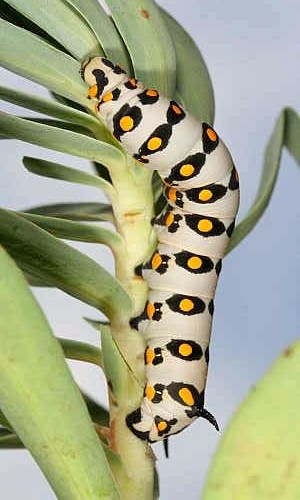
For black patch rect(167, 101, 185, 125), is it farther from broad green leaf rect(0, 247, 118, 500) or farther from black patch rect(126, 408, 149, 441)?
broad green leaf rect(0, 247, 118, 500)

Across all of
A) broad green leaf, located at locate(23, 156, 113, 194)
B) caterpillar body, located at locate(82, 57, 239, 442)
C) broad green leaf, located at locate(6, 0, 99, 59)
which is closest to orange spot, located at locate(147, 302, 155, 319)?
caterpillar body, located at locate(82, 57, 239, 442)

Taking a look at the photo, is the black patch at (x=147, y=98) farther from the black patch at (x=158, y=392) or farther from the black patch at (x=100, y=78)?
the black patch at (x=158, y=392)

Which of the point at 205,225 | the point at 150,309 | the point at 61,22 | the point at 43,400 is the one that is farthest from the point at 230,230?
the point at 43,400

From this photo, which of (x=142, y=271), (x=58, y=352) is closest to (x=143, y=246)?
(x=142, y=271)

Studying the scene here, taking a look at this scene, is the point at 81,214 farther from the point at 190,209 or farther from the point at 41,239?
the point at 41,239

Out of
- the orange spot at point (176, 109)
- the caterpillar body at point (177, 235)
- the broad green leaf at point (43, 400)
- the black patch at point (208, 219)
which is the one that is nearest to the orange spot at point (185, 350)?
the caterpillar body at point (177, 235)
